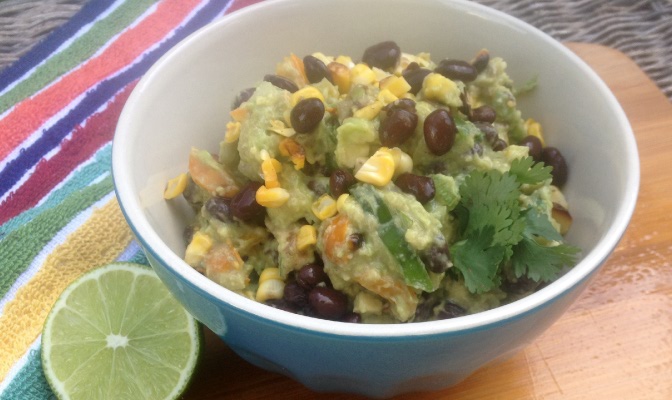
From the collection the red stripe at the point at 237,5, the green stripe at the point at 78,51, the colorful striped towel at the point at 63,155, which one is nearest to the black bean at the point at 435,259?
the colorful striped towel at the point at 63,155

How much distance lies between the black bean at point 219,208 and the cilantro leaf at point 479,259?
0.54m

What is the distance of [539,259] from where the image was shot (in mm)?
1509

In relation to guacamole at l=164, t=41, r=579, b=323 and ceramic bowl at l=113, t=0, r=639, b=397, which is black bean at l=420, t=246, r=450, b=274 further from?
ceramic bowl at l=113, t=0, r=639, b=397

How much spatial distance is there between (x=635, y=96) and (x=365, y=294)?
5.20ft

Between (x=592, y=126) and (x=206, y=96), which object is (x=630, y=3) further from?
(x=206, y=96)

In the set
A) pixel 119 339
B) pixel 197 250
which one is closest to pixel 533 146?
pixel 197 250

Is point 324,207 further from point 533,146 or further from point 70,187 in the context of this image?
point 70,187

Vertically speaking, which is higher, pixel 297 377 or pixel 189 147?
pixel 189 147

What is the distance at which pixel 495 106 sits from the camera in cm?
187

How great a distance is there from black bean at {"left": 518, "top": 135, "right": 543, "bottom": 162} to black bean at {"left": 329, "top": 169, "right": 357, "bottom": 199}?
1.80 feet

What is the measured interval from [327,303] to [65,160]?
1.33m

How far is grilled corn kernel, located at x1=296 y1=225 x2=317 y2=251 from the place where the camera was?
1.52m

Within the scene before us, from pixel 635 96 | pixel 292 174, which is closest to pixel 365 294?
pixel 292 174

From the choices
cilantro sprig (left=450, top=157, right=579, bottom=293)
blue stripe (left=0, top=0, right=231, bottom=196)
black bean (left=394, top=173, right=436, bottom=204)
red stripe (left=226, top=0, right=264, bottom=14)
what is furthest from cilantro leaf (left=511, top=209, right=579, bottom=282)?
red stripe (left=226, top=0, right=264, bottom=14)
